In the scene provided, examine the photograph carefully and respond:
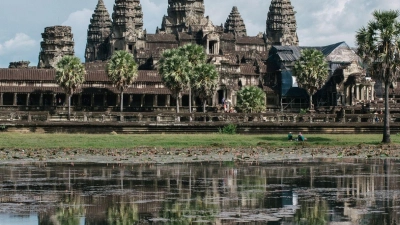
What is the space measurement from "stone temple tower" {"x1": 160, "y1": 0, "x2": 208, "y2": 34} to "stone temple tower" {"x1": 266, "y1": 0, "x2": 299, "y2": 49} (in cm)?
1610

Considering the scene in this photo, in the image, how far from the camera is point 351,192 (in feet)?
99.8

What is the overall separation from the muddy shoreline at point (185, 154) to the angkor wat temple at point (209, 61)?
6679 cm

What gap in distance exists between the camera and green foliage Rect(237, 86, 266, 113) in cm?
10919

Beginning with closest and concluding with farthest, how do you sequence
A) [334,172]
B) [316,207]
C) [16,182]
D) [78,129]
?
[316,207] → [16,182] → [334,172] → [78,129]

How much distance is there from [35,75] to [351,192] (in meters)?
95.5

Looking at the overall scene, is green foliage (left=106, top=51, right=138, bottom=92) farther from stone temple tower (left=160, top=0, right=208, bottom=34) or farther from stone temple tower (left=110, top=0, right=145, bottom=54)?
stone temple tower (left=160, top=0, right=208, bottom=34)

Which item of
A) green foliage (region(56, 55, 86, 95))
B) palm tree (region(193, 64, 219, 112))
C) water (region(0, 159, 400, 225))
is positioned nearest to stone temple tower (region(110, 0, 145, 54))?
green foliage (region(56, 55, 86, 95))

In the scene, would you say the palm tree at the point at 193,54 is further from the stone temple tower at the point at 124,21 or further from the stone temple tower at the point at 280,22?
the stone temple tower at the point at 280,22

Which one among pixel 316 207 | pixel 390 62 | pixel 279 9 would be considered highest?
pixel 279 9

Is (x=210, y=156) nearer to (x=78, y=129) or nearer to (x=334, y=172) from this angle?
(x=334, y=172)

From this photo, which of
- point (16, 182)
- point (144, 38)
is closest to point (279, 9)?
point (144, 38)

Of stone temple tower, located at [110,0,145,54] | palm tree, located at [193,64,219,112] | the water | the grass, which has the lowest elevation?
the water

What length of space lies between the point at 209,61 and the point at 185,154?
3406 inches

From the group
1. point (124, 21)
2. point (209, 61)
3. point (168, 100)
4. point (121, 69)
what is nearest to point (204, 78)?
point (121, 69)
